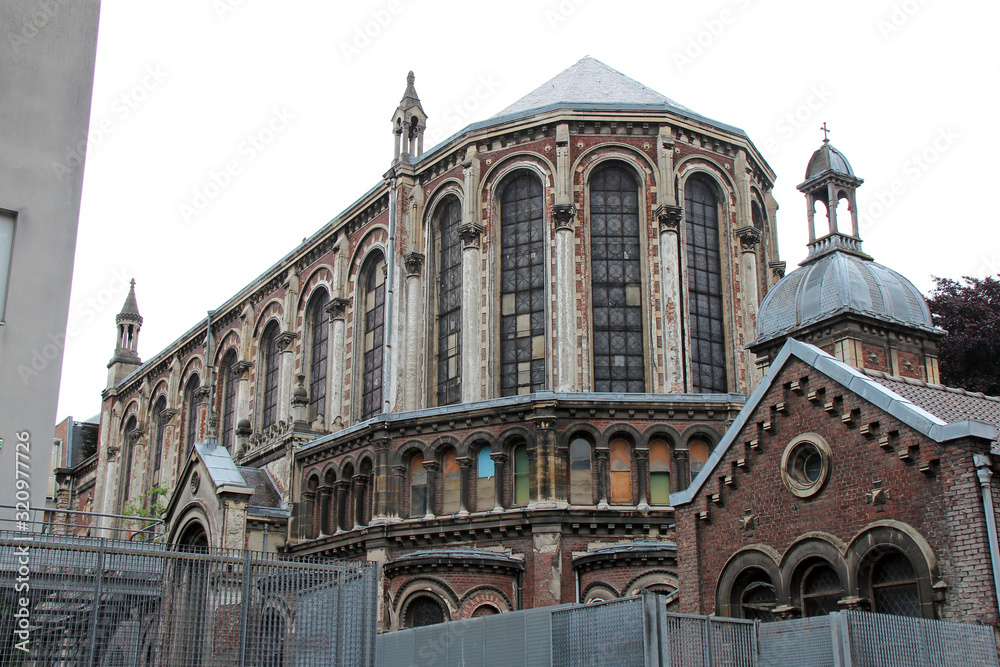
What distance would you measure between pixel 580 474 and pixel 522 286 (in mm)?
9390

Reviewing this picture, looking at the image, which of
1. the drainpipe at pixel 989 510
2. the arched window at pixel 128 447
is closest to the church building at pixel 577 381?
the drainpipe at pixel 989 510

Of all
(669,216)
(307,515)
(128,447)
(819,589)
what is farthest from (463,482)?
(128,447)

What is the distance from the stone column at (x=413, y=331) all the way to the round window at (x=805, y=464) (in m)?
21.9

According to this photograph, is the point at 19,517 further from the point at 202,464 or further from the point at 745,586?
→ the point at 202,464

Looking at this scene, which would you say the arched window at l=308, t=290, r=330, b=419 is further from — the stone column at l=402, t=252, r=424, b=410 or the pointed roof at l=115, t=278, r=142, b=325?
the pointed roof at l=115, t=278, r=142, b=325

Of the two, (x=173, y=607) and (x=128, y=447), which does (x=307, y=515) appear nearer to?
(x=173, y=607)

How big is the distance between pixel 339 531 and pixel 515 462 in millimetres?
7331

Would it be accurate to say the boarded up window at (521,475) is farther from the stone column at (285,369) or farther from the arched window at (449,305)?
the stone column at (285,369)

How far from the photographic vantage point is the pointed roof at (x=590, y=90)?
43.9 metres

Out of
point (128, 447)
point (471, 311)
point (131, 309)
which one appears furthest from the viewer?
point (131, 309)

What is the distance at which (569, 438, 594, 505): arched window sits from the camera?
33812mm

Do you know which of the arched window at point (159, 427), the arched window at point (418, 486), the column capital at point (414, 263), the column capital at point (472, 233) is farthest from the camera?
the arched window at point (159, 427)

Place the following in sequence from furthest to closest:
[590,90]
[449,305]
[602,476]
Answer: [590,90] < [449,305] < [602,476]

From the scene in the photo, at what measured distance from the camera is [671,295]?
39938 mm
